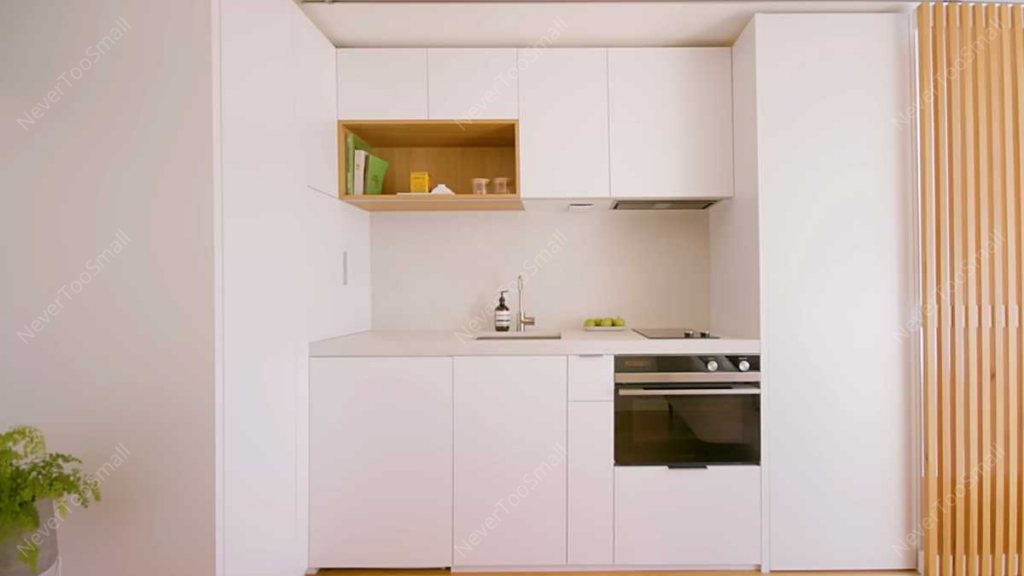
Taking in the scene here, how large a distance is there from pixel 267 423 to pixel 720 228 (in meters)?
2.20

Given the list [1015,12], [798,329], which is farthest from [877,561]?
[1015,12]

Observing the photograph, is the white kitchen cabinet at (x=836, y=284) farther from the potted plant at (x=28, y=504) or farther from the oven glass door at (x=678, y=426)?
the potted plant at (x=28, y=504)

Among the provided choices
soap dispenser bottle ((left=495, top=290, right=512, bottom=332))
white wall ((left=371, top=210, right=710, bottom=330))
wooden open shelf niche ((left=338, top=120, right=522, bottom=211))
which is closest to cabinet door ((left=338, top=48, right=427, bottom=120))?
wooden open shelf niche ((left=338, top=120, right=522, bottom=211))

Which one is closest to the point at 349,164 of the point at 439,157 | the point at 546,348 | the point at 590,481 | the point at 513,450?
the point at 439,157

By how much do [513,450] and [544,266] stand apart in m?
1.08

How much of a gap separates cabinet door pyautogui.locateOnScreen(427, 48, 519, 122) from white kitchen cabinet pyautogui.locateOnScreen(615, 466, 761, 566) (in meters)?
1.70

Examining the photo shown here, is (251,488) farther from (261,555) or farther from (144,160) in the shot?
(144,160)

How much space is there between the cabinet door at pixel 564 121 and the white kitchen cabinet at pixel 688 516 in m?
1.28

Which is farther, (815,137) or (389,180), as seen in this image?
(389,180)

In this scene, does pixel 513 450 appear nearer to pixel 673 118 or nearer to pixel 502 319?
pixel 502 319

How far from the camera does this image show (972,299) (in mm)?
2107

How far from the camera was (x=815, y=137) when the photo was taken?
7.09 feet

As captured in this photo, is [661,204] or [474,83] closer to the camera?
[474,83]

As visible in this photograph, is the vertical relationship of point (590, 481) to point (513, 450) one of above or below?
below
